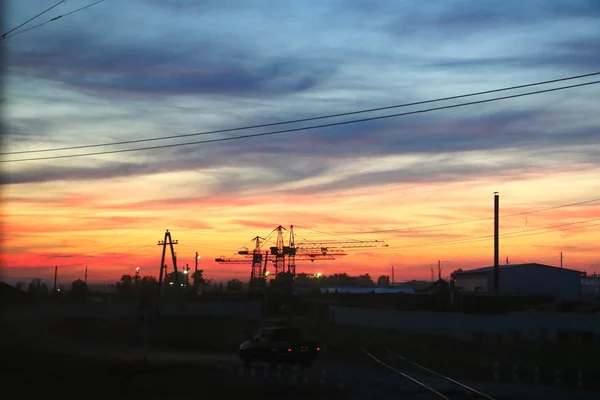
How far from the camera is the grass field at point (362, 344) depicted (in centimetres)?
3494

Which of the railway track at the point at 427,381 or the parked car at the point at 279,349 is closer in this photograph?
the railway track at the point at 427,381

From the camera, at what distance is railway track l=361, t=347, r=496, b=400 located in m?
23.5

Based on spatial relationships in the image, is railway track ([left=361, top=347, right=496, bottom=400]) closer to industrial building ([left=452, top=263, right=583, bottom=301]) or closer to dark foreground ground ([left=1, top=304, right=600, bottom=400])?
dark foreground ground ([left=1, top=304, right=600, bottom=400])

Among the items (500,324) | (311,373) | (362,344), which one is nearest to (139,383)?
(311,373)

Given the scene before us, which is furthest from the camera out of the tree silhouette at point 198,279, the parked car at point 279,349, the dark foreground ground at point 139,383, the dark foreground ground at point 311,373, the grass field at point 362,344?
the tree silhouette at point 198,279

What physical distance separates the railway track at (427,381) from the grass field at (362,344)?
84 centimetres

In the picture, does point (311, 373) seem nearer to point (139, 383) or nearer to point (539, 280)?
point (139, 383)

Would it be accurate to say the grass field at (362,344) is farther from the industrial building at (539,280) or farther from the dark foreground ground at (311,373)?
the industrial building at (539,280)

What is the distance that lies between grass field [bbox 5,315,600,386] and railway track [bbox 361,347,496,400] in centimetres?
84

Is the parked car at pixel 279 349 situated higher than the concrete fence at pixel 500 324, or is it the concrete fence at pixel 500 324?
the concrete fence at pixel 500 324

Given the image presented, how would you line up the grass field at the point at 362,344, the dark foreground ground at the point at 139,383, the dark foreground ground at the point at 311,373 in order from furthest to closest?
the grass field at the point at 362,344, the dark foreground ground at the point at 311,373, the dark foreground ground at the point at 139,383

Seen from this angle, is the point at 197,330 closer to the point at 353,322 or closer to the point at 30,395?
the point at 353,322

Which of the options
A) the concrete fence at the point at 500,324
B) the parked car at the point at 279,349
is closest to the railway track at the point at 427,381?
the parked car at the point at 279,349

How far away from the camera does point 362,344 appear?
51.0 m
